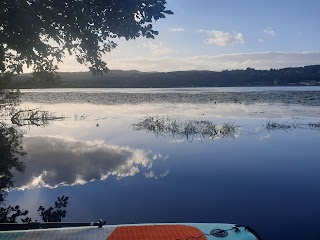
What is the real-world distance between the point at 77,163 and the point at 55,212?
26.6 ft

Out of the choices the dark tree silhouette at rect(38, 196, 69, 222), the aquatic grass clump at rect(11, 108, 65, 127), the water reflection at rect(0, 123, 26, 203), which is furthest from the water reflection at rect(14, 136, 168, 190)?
the aquatic grass clump at rect(11, 108, 65, 127)

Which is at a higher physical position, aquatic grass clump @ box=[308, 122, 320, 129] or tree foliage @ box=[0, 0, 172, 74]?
tree foliage @ box=[0, 0, 172, 74]

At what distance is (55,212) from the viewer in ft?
42.1

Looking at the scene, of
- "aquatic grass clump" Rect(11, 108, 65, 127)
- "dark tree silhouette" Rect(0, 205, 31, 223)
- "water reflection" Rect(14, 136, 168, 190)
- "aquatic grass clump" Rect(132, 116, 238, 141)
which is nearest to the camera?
"dark tree silhouette" Rect(0, 205, 31, 223)

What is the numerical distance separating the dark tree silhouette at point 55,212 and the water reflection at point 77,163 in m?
2.56

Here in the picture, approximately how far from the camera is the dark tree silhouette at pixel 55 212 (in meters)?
12.2

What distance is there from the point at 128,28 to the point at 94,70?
2109mm

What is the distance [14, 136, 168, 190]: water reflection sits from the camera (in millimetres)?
17438

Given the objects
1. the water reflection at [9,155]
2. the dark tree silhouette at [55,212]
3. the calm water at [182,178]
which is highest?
the water reflection at [9,155]

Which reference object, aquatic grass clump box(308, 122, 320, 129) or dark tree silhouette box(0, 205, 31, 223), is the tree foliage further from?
aquatic grass clump box(308, 122, 320, 129)

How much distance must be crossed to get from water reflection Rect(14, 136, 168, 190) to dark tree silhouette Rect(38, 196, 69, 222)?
2555 mm

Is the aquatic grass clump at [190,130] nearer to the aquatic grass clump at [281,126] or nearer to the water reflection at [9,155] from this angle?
the aquatic grass clump at [281,126]

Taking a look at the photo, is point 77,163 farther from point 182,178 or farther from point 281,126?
point 281,126

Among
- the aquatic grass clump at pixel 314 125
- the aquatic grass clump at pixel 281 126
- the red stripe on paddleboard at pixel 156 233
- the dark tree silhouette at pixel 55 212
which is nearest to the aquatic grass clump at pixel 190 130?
the aquatic grass clump at pixel 281 126
